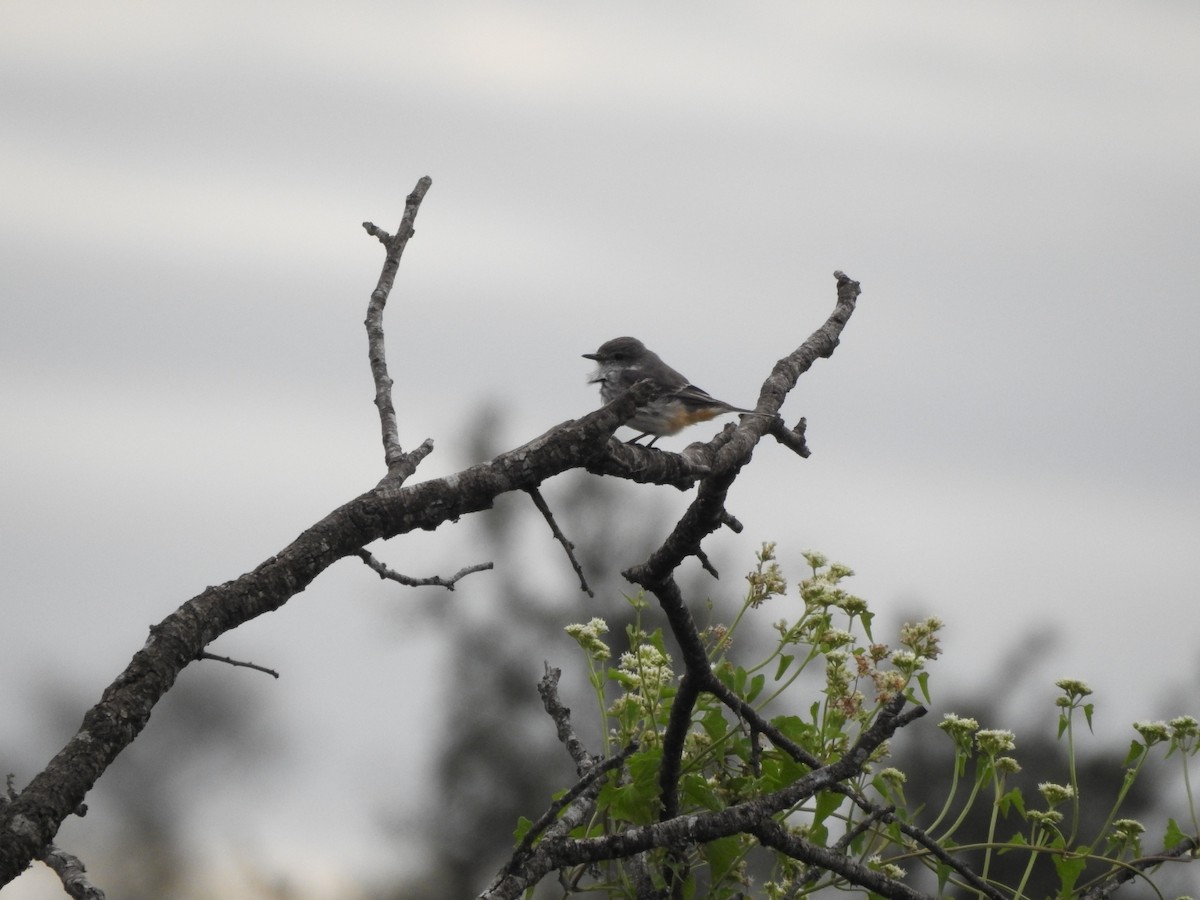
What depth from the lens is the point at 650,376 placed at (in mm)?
7492

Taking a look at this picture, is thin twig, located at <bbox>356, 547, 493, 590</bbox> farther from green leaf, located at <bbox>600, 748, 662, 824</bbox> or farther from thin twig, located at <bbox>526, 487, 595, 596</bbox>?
green leaf, located at <bbox>600, 748, 662, 824</bbox>

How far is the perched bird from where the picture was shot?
301 inches

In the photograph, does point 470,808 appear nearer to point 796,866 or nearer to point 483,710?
point 483,710

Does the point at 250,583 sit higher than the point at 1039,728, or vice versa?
the point at 1039,728

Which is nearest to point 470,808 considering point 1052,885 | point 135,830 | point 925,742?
point 135,830

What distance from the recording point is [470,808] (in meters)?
13.6

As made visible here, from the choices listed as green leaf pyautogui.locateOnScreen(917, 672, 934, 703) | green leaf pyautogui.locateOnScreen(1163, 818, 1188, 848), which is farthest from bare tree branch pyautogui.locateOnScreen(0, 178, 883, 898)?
green leaf pyautogui.locateOnScreen(1163, 818, 1188, 848)

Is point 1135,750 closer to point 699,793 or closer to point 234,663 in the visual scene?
point 699,793

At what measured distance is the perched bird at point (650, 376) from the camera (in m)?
7.64

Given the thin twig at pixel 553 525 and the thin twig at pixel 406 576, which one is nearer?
the thin twig at pixel 553 525

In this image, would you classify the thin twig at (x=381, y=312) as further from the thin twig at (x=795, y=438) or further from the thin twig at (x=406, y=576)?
the thin twig at (x=795, y=438)

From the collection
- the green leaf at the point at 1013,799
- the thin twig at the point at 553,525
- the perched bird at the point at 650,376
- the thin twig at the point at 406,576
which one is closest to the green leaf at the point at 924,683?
the green leaf at the point at 1013,799

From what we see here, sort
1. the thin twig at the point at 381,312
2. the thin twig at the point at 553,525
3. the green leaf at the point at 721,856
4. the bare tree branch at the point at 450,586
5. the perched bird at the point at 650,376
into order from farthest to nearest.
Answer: the perched bird at the point at 650,376, the thin twig at the point at 381,312, the green leaf at the point at 721,856, the thin twig at the point at 553,525, the bare tree branch at the point at 450,586

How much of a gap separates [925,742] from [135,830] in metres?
8.47
